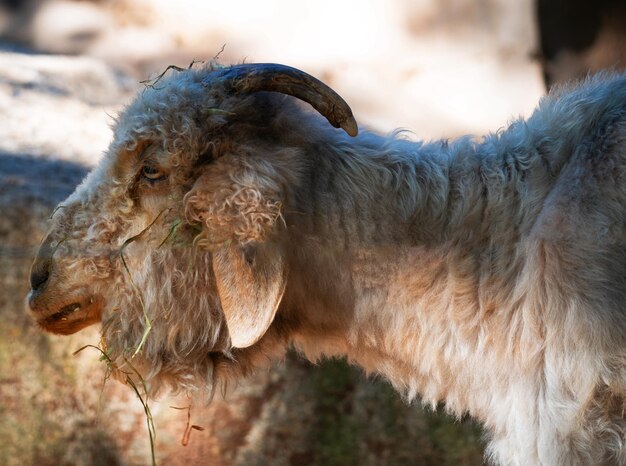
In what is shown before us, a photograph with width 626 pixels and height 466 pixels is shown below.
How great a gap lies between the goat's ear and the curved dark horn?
1.49 ft

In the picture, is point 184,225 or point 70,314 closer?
point 184,225

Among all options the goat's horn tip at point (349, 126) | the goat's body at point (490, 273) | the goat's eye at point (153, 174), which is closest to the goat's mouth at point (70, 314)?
the goat's eye at point (153, 174)

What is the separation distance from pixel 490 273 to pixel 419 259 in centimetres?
23

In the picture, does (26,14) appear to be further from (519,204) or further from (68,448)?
(519,204)

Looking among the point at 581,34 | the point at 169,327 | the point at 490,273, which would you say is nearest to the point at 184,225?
the point at 169,327

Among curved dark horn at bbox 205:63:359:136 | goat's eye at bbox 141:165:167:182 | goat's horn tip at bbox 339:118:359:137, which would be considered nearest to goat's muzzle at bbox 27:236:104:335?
goat's eye at bbox 141:165:167:182

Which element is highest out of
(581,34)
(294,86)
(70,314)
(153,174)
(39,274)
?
(581,34)

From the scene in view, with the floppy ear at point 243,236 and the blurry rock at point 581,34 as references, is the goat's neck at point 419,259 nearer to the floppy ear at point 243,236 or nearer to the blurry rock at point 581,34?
the floppy ear at point 243,236

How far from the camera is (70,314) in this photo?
3055 millimetres

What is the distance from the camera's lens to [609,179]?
2662mm

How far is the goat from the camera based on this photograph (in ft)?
8.79

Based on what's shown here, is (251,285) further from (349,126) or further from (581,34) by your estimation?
(581,34)

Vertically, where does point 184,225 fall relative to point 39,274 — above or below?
above

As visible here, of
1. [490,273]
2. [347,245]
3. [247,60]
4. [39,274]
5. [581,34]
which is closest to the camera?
[490,273]
